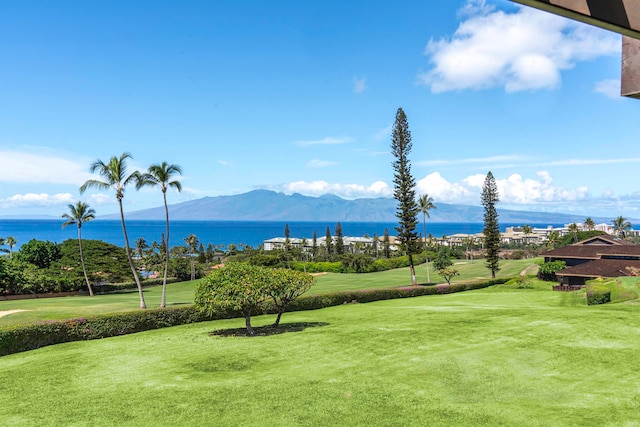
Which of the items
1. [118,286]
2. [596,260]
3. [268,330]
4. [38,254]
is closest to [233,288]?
[268,330]

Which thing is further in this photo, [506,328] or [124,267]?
[124,267]

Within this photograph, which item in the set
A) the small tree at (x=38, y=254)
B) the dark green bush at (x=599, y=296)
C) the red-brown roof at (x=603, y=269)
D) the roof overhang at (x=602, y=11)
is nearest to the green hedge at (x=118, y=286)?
the small tree at (x=38, y=254)

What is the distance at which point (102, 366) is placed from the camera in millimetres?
16484

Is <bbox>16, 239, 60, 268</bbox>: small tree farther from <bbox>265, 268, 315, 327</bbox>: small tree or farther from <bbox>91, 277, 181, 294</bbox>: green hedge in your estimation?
<bbox>265, 268, 315, 327</bbox>: small tree

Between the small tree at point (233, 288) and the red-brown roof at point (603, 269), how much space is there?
40.8 meters

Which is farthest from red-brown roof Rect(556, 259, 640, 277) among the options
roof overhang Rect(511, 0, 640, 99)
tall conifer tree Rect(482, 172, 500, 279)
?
roof overhang Rect(511, 0, 640, 99)

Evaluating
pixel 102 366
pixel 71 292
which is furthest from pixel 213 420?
pixel 71 292

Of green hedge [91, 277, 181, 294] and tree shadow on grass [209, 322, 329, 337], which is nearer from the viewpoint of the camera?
tree shadow on grass [209, 322, 329, 337]

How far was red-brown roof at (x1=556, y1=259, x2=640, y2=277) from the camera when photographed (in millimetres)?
46250

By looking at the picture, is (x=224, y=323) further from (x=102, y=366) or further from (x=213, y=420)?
(x=213, y=420)

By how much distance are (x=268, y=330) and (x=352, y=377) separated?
10155 millimetres

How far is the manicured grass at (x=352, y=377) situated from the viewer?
35.6 ft

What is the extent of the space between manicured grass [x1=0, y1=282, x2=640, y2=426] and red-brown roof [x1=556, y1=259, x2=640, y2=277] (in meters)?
28.3

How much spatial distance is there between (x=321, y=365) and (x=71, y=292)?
59218 mm
